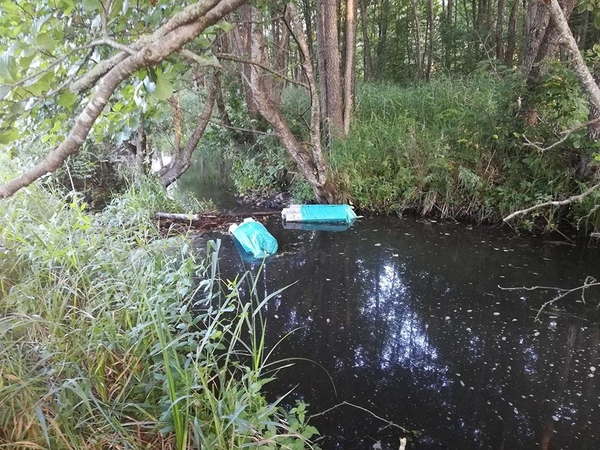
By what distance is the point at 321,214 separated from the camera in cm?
471

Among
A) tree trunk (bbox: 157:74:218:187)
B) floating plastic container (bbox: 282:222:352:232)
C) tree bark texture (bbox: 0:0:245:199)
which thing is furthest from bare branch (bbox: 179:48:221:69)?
tree trunk (bbox: 157:74:218:187)

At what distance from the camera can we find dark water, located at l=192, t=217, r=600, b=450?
187 centimetres

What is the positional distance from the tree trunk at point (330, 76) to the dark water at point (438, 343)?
216 centimetres

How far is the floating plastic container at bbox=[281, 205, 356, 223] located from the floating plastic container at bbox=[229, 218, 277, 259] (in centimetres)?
80

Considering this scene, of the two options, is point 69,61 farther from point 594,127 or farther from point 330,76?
point 330,76

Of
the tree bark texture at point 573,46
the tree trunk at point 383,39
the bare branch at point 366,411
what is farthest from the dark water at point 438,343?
the tree trunk at point 383,39

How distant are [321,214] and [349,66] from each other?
83.8 inches

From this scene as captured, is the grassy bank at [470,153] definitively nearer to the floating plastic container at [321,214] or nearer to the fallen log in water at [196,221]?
the floating plastic container at [321,214]

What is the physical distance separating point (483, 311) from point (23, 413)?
100 inches

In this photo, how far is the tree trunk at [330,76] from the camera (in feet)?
17.2

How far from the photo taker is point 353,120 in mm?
5434

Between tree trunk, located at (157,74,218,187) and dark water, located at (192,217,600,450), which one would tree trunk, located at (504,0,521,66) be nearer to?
dark water, located at (192,217,600,450)

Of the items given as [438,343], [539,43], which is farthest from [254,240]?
[539,43]

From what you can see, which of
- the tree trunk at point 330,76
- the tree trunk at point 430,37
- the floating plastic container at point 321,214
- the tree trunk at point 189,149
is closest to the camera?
the floating plastic container at point 321,214
